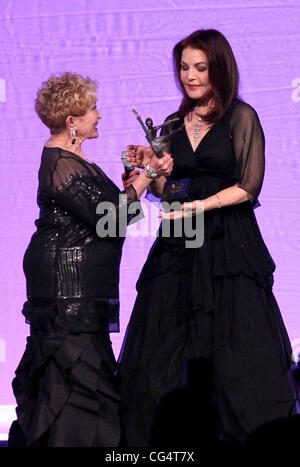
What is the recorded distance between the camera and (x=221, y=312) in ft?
10.8

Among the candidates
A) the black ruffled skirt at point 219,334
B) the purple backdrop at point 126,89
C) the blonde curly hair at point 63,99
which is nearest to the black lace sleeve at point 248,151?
the black ruffled skirt at point 219,334

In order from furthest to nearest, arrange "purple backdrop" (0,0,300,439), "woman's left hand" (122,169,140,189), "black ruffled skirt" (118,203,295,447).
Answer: "purple backdrop" (0,0,300,439) → "woman's left hand" (122,169,140,189) → "black ruffled skirt" (118,203,295,447)

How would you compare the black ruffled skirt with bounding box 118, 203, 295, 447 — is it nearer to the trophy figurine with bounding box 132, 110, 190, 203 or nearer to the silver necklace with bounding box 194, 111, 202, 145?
the trophy figurine with bounding box 132, 110, 190, 203

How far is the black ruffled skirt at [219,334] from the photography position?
3.25 m

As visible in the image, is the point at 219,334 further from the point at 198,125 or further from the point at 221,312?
the point at 198,125

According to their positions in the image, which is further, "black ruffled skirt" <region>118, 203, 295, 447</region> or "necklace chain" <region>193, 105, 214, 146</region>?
"necklace chain" <region>193, 105, 214, 146</region>

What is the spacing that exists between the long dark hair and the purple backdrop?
79 centimetres

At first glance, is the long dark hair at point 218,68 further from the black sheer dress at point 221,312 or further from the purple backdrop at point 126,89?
the purple backdrop at point 126,89

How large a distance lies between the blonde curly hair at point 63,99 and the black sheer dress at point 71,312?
0.11 m

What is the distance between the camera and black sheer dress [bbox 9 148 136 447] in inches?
129

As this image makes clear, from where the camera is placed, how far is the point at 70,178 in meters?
3.29

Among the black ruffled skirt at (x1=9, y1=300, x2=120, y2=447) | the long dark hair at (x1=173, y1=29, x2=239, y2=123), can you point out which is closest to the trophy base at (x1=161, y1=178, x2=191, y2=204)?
the long dark hair at (x1=173, y1=29, x2=239, y2=123)

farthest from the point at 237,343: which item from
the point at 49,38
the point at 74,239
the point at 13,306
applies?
the point at 49,38
